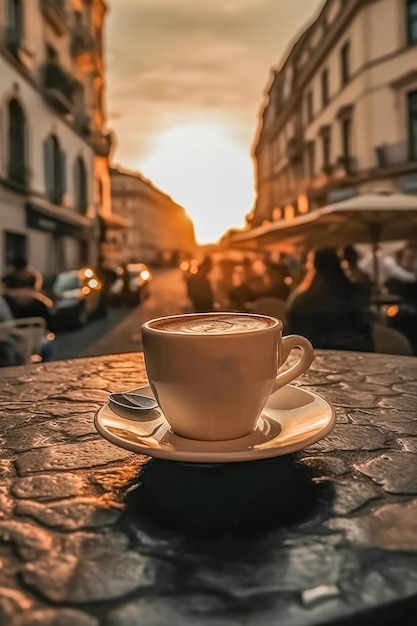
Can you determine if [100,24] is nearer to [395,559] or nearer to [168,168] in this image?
[168,168]

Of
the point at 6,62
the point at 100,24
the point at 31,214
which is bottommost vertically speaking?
the point at 31,214

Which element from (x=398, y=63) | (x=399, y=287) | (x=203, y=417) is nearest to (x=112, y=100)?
(x=398, y=63)

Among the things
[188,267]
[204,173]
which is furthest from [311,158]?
[188,267]

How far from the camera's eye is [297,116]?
532 cm

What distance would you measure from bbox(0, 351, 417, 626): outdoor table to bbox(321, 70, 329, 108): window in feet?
16.2

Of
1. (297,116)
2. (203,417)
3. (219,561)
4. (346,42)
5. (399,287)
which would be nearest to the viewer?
(219,561)

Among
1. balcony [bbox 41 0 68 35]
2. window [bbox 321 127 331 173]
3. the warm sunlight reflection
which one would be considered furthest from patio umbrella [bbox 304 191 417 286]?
balcony [bbox 41 0 68 35]

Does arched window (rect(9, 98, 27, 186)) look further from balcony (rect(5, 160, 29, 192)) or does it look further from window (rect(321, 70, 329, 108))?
window (rect(321, 70, 329, 108))

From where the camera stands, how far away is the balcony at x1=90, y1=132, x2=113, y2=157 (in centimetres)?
527

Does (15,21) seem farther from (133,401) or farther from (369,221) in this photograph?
(133,401)

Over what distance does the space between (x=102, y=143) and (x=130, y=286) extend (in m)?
1.44

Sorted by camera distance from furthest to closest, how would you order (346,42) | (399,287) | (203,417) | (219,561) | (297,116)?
(297,116) → (346,42) → (399,287) → (203,417) → (219,561)

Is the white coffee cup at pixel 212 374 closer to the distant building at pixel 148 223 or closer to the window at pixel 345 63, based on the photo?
the distant building at pixel 148 223

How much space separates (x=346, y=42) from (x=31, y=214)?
3126mm
